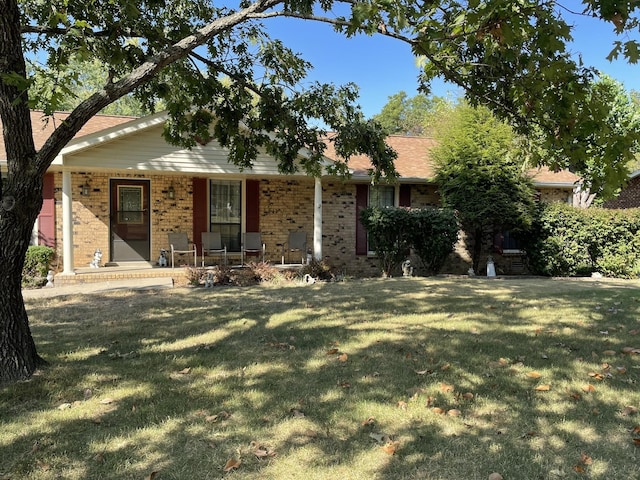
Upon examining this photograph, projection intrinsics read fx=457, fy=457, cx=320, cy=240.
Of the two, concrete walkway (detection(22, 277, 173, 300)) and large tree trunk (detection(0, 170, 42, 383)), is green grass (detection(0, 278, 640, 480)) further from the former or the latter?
concrete walkway (detection(22, 277, 173, 300))

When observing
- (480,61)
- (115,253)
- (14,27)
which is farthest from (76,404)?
(115,253)

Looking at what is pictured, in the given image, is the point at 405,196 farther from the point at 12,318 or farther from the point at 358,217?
the point at 12,318

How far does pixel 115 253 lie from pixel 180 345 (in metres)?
7.75

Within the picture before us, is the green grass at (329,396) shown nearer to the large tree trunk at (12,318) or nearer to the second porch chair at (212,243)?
the large tree trunk at (12,318)

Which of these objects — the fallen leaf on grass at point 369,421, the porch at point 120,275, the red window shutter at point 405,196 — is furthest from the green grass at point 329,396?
the red window shutter at point 405,196

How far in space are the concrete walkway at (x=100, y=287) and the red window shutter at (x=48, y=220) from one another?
2.04 m

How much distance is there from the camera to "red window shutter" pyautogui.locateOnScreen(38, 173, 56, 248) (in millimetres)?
11375

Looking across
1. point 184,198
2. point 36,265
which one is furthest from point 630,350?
point 36,265

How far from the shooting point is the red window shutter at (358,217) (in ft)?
44.4

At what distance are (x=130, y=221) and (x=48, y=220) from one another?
6.20ft

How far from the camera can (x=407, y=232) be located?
38.7ft

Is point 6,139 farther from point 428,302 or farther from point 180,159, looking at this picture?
point 180,159

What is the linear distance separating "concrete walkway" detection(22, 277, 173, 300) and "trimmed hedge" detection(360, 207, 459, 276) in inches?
203

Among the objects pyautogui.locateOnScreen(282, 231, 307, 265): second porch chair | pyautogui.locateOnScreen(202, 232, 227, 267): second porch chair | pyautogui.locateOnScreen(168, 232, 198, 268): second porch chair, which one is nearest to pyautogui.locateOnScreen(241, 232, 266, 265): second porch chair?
pyautogui.locateOnScreen(202, 232, 227, 267): second porch chair
